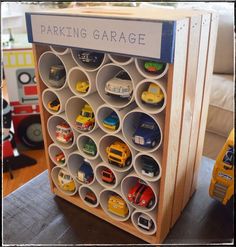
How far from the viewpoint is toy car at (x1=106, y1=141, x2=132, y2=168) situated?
77 centimetres

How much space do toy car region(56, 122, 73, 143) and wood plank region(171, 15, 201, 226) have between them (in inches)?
13.1

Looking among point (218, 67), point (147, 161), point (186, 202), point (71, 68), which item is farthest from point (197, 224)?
point (218, 67)

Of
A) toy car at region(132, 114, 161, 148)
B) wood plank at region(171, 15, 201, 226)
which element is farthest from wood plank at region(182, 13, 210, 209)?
toy car at region(132, 114, 161, 148)

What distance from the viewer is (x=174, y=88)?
0.64m

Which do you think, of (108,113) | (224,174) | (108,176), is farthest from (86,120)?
(224,174)

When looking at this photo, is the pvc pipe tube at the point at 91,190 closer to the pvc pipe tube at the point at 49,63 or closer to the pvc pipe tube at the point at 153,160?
the pvc pipe tube at the point at 153,160

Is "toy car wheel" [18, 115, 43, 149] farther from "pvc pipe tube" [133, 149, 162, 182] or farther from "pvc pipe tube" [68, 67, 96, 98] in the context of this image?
"pvc pipe tube" [133, 149, 162, 182]

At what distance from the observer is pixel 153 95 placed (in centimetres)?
66

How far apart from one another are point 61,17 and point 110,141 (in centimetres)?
35

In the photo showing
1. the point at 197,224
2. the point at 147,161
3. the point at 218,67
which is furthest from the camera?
the point at 218,67

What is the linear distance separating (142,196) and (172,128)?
217 mm

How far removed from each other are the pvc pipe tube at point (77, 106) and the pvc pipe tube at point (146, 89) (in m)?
0.13

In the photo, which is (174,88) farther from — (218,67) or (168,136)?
(218,67)

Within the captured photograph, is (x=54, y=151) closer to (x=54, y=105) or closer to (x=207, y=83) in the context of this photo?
(x=54, y=105)
